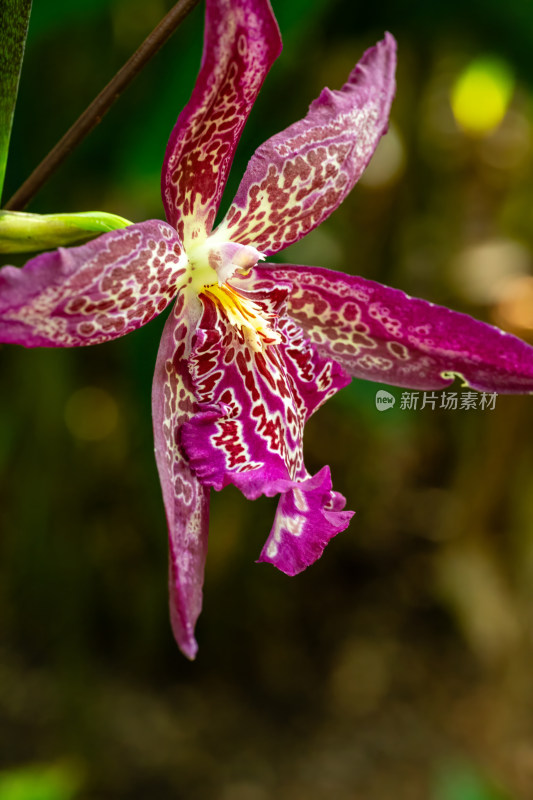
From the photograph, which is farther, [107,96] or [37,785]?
[37,785]

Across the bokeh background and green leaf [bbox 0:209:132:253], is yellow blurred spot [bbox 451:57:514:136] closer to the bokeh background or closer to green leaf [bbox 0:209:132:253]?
the bokeh background

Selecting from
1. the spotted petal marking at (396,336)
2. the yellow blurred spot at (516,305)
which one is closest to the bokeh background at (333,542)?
the yellow blurred spot at (516,305)

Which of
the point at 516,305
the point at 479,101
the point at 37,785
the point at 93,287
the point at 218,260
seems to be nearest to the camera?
the point at 93,287

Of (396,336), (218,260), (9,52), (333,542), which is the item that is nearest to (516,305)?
(333,542)

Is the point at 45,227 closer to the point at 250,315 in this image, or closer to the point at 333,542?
the point at 250,315

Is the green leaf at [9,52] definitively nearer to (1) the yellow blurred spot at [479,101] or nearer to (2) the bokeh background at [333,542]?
(2) the bokeh background at [333,542]

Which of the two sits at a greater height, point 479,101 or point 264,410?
point 479,101
